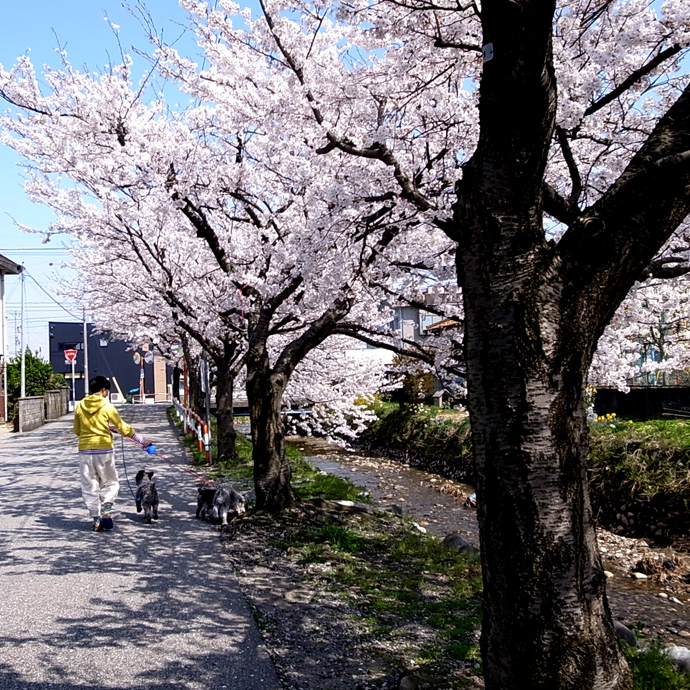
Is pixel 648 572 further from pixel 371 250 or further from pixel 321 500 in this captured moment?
pixel 371 250

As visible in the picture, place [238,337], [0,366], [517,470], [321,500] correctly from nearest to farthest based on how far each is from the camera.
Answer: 1. [517,470]
2. [321,500]
3. [238,337]
4. [0,366]

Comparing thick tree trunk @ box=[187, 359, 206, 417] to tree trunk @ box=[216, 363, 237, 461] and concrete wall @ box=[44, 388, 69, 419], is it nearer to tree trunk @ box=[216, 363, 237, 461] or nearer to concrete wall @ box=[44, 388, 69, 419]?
A: tree trunk @ box=[216, 363, 237, 461]

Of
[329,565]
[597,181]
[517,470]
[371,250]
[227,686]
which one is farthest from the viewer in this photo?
[371,250]

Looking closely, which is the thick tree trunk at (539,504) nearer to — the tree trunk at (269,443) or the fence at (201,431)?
the tree trunk at (269,443)

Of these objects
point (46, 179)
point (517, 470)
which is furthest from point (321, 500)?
point (46, 179)

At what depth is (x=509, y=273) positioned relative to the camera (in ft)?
11.2

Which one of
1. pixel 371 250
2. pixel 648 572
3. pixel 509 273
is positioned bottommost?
pixel 648 572

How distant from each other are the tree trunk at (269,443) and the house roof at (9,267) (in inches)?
984

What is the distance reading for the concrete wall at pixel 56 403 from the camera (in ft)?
106

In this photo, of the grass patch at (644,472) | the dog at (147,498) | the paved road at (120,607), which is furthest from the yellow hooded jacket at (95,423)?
the grass patch at (644,472)

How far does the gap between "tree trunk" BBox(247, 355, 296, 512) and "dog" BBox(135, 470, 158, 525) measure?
1.32 meters

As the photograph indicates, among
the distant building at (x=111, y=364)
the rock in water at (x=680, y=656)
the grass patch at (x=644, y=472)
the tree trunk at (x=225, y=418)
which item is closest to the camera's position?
the rock in water at (x=680, y=656)

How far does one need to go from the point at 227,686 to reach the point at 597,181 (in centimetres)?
664

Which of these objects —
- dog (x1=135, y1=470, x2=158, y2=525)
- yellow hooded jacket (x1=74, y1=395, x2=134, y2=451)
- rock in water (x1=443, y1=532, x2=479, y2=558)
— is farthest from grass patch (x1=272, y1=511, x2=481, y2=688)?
yellow hooded jacket (x1=74, y1=395, x2=134, y2=451)
